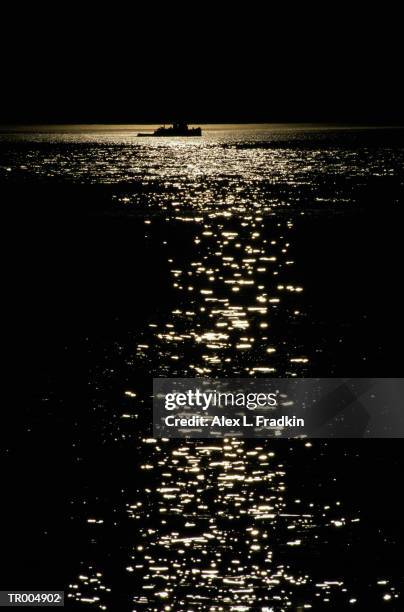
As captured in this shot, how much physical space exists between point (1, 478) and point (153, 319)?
16580 millimetres

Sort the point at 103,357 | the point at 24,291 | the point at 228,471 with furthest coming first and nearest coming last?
the point at 24,291, the point at 103,357, the point at 228,471

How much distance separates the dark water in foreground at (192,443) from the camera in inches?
544

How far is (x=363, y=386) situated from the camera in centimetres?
2398

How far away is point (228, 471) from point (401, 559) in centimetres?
429

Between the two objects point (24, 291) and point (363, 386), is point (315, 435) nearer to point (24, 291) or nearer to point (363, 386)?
point (363, 386)

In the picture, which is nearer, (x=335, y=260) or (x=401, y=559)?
(x=401, y=559)

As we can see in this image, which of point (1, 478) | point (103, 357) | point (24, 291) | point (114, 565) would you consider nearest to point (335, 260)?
point (24, 291)

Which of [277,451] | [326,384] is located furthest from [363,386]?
[277,451]

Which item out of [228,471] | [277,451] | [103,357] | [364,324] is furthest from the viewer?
[364,324]

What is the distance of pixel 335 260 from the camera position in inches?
1989

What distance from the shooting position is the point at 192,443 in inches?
764

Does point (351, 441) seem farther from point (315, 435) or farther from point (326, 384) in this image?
point (326, 384)

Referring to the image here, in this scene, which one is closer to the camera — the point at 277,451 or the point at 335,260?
the point at 277,451

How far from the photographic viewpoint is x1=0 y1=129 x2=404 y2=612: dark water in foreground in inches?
544
